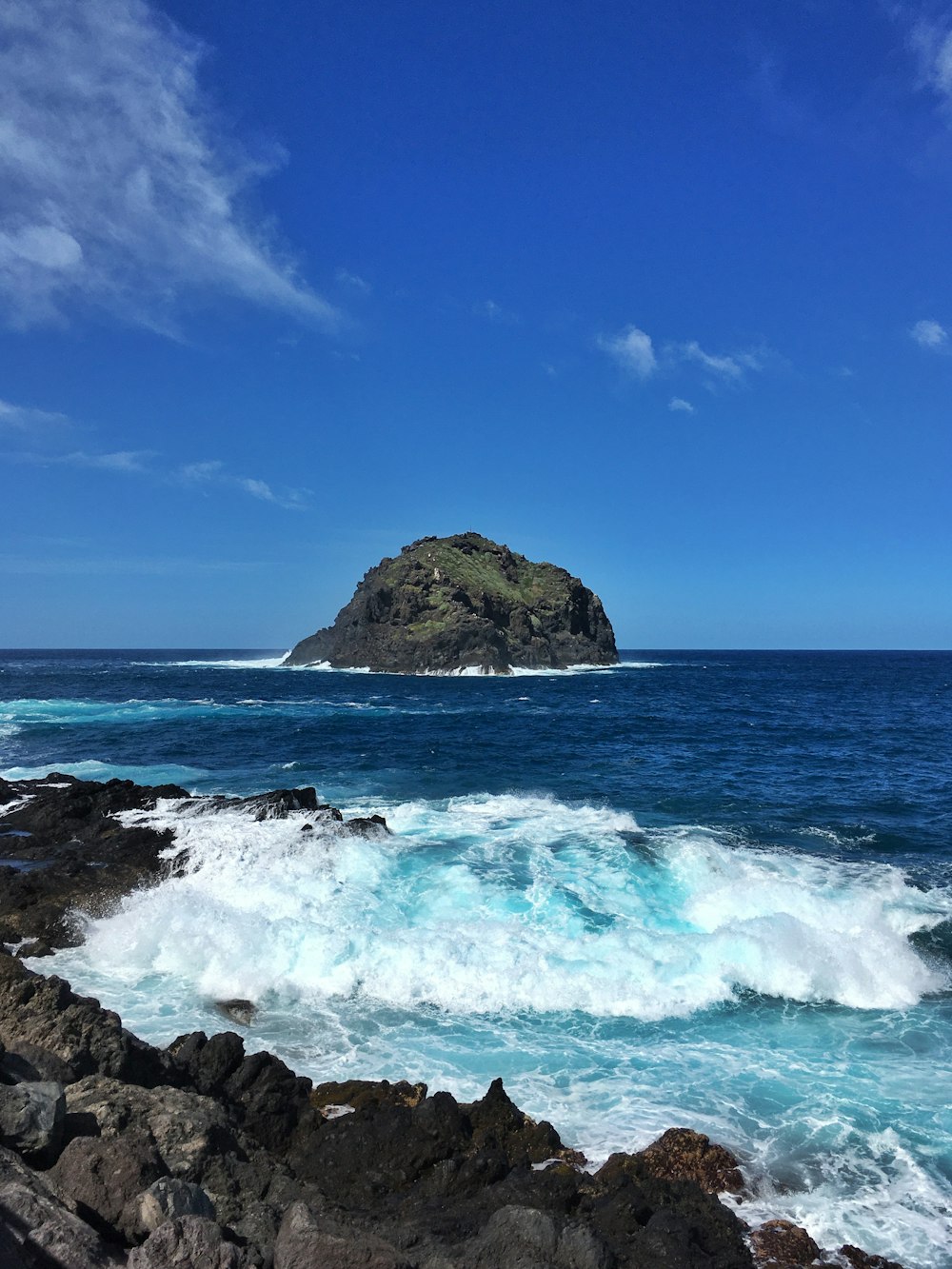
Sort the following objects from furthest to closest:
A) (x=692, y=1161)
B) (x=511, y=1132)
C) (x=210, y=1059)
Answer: (x=210, y=1059) < (x=511, y=1132) < (x=692, y=1161)

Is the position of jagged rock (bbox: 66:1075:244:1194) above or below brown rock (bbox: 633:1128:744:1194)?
above

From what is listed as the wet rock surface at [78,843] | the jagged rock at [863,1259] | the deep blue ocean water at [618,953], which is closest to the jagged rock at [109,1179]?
the deep blue ocean water at [618,953]

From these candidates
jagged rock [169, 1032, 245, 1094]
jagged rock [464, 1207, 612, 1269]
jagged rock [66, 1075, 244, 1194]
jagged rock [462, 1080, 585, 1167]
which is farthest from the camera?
jagged rock [169, 1032, 245, 1094]

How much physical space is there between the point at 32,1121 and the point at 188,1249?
2.07 m

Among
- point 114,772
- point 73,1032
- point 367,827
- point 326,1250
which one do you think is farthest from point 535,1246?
point 114,772

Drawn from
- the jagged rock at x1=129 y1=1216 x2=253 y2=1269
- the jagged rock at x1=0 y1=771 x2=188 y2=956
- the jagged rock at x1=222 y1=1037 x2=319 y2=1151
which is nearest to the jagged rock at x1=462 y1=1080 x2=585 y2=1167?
the jagged rock at x1=222 y1=1037 x2=319 y2=1151

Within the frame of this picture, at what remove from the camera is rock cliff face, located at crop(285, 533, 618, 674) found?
114 metres

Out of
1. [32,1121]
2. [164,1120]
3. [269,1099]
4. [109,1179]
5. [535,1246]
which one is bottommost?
[269,1099]

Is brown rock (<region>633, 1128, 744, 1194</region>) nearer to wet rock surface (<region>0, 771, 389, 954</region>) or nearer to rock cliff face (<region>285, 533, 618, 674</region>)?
wet rock surface (<region>0, 771, 389, 954</region>)

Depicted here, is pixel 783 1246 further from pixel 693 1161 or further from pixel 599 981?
pixel 599 981

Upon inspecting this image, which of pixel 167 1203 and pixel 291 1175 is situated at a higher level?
pixel 167 1203

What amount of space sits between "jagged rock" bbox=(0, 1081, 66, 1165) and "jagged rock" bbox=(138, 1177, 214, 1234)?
3.55ft

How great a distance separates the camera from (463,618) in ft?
378

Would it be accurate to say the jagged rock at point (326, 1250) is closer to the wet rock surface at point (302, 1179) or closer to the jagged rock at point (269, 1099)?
the wet rock surface at point (302, 1179)
